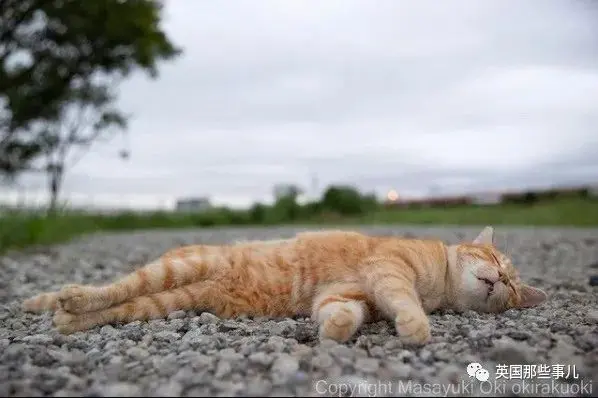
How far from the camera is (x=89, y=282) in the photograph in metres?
5.68

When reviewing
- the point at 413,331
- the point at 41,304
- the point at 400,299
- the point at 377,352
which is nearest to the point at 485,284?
the point at 400,299

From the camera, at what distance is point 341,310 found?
9.33 feet

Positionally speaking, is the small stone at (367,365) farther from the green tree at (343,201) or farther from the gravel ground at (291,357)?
the green tree at (343,201)

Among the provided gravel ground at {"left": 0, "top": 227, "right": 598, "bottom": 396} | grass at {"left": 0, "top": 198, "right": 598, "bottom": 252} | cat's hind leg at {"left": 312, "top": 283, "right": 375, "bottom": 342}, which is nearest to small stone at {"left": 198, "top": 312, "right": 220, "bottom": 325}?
Result: gravel ground at {"left": 0, "top": 227, "right": 598, "bottom": 396}

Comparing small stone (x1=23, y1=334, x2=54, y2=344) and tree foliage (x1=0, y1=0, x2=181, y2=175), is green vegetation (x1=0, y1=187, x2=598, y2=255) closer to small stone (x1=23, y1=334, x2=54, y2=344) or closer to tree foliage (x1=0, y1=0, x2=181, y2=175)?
tree foliage (x1=0, y1=0, x2=181, y2=175)

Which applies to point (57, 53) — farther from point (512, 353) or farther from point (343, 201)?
point (512, 353)

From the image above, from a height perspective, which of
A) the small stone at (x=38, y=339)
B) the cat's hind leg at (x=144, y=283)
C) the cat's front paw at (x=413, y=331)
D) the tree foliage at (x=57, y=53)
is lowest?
the small stone at (x=38, y=339)

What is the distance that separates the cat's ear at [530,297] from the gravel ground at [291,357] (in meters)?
0.06

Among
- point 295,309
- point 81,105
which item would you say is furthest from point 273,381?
point 81,105

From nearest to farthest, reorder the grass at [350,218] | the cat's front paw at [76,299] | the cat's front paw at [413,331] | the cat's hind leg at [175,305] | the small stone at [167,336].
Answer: the cat's front paw at [413,331] < the small stone at [167,336] < the cat's front paw at [76,299] < the cat's hind leg at [175,305] < the grass at [350,218]

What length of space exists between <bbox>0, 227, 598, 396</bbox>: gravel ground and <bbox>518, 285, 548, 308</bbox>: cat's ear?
0.18ft

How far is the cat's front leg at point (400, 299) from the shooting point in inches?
107

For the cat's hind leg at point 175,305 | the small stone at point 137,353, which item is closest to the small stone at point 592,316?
the cat's hind leg at point 175,305

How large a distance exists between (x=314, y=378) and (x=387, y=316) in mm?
1034
